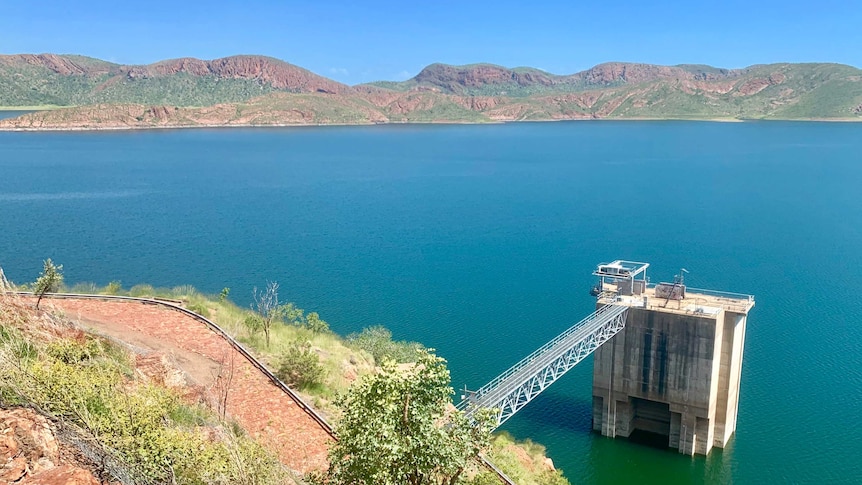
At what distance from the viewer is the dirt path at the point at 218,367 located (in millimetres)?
19234

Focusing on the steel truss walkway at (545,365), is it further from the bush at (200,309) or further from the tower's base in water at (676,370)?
the bush at (200,309)

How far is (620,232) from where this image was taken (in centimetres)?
7400

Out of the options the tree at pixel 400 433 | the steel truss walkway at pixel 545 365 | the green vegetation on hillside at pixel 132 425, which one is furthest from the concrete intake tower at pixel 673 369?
the tree at pixel 400 433

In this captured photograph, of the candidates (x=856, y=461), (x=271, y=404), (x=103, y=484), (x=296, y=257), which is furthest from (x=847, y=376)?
(x=296, y=257)

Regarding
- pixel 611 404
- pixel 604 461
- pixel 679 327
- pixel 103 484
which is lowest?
pixel 604 461

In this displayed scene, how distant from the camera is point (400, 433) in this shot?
37.1ft

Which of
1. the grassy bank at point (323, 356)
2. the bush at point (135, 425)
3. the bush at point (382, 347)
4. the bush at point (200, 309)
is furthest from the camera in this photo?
the bush at point (382, 347)

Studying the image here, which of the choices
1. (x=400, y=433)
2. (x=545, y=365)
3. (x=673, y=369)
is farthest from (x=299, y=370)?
(x=673, y=369)

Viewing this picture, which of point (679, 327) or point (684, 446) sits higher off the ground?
point (679, 327)

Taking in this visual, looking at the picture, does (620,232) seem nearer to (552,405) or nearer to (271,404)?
(552,405)

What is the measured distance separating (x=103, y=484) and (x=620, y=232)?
68292mm

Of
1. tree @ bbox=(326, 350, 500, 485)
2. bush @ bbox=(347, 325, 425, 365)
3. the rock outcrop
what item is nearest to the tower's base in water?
bush @ bbox=(347, 325, 425, 365)

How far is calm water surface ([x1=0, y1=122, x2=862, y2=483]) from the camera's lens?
34688mm

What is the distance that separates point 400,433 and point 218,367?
46.7 feet
